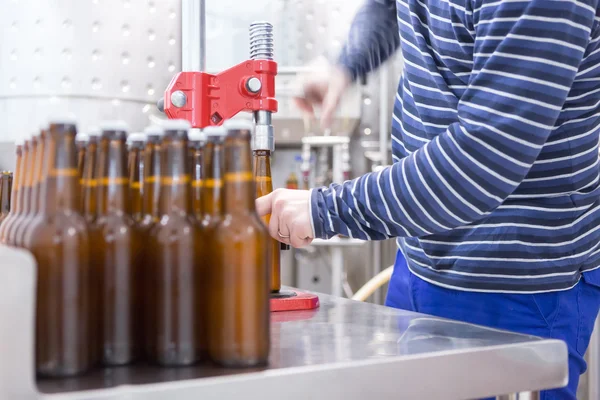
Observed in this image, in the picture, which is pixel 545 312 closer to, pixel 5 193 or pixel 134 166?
pixel 134 166

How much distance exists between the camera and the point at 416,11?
1.06 m

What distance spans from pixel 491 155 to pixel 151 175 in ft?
1.42

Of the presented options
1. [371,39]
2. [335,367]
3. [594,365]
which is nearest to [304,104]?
[371,39]

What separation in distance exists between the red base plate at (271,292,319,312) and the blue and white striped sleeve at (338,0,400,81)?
0.54 m

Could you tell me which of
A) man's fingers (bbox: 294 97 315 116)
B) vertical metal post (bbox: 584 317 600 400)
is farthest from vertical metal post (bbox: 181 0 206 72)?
vertical metal post (bbox: 584 317 600 400)

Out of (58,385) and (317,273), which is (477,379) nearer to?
(58,385)

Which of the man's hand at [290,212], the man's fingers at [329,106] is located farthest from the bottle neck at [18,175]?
the man's fingers at [329,106]

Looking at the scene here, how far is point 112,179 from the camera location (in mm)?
607

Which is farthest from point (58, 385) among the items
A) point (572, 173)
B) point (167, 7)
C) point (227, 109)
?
point (167, 7)

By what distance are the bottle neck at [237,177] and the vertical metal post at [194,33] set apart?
54 centimetres

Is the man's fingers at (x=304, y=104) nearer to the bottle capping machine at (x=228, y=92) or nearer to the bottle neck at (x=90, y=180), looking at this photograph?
the bottle capping machine at (x=228, y=92)

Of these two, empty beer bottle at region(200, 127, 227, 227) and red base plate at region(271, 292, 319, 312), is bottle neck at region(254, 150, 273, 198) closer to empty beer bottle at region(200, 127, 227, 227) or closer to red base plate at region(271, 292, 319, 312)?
red base plate at region(271, 292, 319, 312)

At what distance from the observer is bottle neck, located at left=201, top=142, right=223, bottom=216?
62 cm

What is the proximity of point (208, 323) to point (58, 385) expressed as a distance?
5.7 inches
